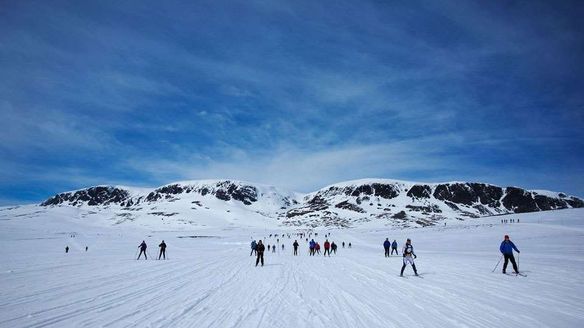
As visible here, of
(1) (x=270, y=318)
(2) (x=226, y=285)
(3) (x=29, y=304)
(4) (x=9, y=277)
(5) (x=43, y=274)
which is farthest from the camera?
(5) (x=43, y=274)

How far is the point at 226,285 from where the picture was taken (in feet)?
43.2

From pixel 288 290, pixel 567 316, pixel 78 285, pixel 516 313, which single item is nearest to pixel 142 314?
pixel 288 290

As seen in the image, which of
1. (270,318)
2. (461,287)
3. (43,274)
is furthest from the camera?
(43,274)

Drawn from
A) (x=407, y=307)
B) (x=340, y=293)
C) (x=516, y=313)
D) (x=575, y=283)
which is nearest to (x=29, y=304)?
(x=340, y=293)

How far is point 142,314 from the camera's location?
8.08 metres

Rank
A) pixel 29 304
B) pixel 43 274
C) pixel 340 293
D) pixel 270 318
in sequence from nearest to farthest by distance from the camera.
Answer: pixel 270 318, pixel 29 304, pixel 340 293, pixel 43 274

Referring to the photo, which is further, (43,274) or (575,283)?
(43,274)

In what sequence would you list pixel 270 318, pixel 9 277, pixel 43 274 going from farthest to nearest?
pixel 43 274 < pixel 9 277 < pixel 270 318

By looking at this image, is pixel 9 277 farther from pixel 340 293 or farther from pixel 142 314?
pixel 340 293

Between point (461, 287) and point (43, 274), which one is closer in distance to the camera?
point (461, 287)

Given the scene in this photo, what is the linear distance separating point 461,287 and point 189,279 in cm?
1094

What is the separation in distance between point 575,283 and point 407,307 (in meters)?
8.19

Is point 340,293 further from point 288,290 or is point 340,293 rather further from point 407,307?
point 407,307

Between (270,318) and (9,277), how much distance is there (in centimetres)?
1312
